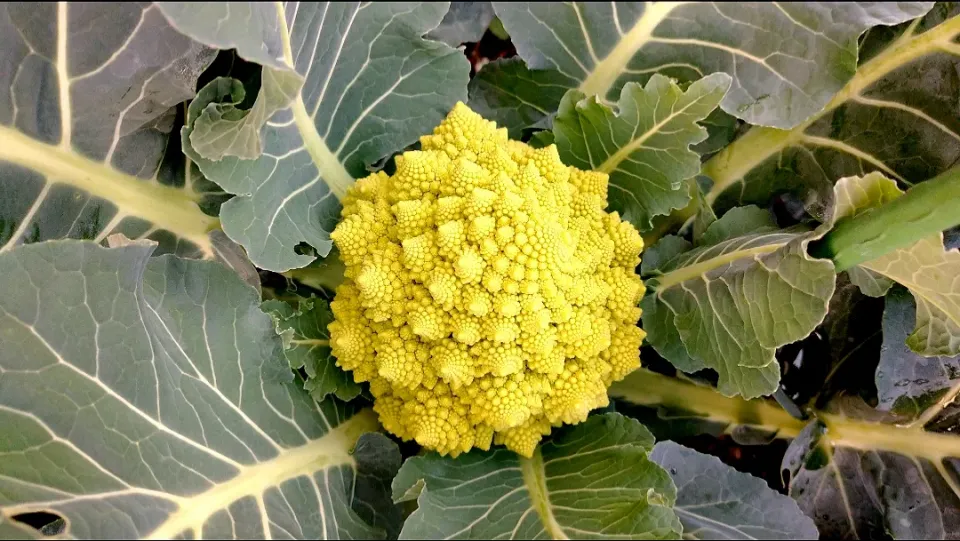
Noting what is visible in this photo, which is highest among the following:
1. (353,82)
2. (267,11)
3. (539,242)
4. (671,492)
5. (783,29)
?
(267,11)

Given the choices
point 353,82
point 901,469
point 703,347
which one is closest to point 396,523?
point 703,347

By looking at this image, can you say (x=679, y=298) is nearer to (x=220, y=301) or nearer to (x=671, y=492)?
(x=671, y=492)

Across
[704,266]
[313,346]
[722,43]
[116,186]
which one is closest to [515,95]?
[722,43]

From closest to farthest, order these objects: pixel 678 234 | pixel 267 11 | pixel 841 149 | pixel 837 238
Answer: pixel 267 11
pixel 837 238
pixel 841 149
pixel 678 234

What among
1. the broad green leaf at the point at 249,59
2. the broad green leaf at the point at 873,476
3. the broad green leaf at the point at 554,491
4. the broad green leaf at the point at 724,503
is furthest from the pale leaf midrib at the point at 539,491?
the broad green leaf at the point at 249,59

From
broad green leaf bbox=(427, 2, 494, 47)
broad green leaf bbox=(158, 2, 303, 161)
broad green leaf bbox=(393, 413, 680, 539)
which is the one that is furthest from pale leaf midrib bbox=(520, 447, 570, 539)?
broad green leaf bbox=(427, 2, 494, 47)

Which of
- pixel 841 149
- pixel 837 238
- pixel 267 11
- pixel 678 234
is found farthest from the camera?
pixel 678 234

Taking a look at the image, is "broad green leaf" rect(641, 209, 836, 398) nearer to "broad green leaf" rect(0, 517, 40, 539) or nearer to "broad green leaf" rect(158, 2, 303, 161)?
"broad green leaf" rect(158, 2, 303, 161)
